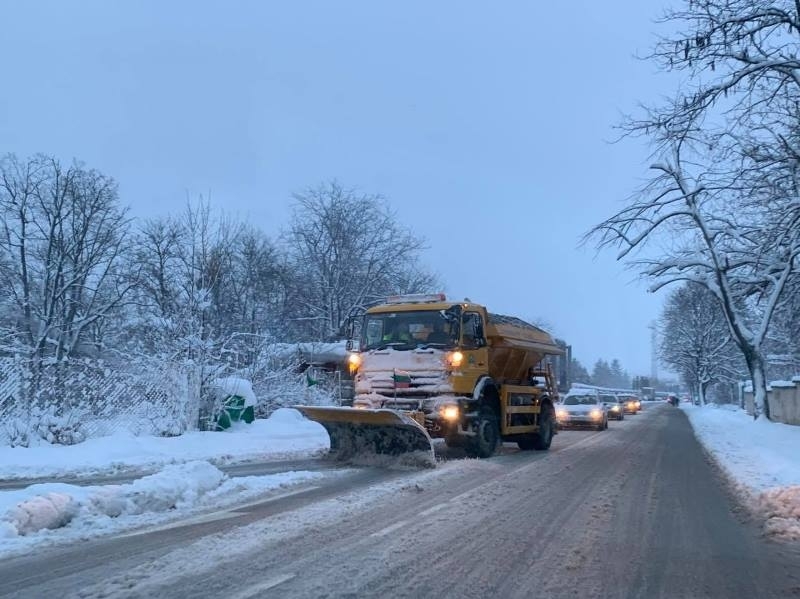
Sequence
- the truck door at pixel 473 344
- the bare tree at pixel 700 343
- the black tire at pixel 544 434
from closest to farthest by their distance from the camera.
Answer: the truck door at pixel 473 344 → the black tire at pixel 544 434 → the bare tree at pixel 700 343

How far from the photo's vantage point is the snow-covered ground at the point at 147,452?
40.2 feet

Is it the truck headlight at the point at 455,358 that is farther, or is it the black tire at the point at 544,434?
the black tire at the point at 544,434

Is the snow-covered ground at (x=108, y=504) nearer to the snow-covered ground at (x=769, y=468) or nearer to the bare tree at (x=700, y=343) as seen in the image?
the snow-covered ground at (x=769, y=468)

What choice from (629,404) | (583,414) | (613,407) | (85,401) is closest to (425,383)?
(85,401)

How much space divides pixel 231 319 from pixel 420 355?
19.3 m

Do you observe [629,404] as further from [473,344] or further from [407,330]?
[407,330]

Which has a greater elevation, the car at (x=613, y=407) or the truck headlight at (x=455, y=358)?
the truck headlight at (x=455, y=358)

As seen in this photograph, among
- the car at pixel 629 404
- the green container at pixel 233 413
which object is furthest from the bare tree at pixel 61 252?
the car at pixel 629 404

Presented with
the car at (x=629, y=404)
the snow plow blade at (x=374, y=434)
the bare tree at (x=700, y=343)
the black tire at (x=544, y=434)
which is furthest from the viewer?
the bare tree at (x=700, y=343)

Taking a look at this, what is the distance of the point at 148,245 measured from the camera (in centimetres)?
3956

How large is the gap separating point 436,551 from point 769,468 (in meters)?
9.34

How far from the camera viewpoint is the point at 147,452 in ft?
47.8

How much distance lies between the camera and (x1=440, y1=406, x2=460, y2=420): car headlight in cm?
1316

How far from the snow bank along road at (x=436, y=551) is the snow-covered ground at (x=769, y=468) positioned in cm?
40
